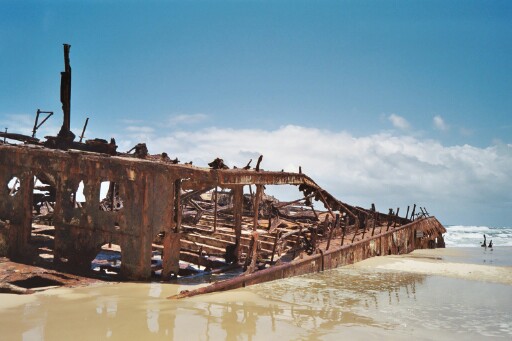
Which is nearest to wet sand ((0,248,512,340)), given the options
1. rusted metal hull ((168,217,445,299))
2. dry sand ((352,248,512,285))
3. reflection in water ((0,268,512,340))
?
reflection in water ((0,268,512,340))

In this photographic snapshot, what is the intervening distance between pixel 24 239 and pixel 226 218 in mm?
12603

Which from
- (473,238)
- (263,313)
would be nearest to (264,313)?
(263,313)

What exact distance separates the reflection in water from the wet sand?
0.02 m

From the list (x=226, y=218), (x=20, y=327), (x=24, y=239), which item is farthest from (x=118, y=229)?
(x=226, y=218)

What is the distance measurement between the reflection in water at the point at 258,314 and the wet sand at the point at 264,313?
0.05 feet

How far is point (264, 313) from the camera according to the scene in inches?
298

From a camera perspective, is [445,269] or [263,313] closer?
[263,313]

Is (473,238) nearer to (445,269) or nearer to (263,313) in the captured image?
(445,269)

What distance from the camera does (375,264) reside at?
53.1 feet

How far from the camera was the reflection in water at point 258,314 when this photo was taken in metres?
6.18

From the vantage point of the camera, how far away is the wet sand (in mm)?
6180

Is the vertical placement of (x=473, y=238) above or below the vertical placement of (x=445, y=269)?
below

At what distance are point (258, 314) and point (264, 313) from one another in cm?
15

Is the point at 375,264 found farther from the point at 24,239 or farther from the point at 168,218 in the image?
the point at 24,239
